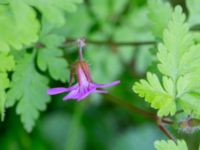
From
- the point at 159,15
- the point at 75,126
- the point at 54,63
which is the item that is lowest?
the point at 75,126

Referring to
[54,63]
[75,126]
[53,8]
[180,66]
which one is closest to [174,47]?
[180,66]

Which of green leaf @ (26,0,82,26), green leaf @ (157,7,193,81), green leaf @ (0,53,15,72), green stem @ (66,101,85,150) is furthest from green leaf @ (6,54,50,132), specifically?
green stem @ (66,101,85,150)

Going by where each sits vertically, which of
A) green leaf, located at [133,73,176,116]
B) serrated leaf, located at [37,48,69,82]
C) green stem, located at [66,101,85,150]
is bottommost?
green stem, located at [66,101,85,150]

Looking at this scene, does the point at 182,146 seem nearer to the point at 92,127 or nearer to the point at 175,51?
the point at 175,51

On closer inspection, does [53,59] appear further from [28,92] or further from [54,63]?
[28,92]

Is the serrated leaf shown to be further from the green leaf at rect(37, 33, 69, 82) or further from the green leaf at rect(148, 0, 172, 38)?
the green leaf at rect(148, 0, 172, 38)
